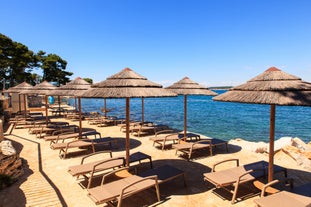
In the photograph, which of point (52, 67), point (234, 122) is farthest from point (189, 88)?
point (52, 67)

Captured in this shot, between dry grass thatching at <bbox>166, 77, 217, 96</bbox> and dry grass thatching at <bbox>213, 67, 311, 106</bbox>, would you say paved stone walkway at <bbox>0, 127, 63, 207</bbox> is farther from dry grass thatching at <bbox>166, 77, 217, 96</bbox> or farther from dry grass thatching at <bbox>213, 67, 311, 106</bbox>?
dry grass thatching at <bbox>166, 77, 217, 96</bbox>

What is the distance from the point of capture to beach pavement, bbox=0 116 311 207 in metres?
4.25

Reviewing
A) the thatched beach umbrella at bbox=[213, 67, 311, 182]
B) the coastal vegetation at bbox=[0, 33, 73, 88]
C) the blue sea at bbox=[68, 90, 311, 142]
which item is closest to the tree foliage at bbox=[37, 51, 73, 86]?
the coastal vegetation at bbox=[0, 33, 73, 88]

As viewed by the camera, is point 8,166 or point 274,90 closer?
point 274,90

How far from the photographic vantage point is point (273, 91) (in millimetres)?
4012

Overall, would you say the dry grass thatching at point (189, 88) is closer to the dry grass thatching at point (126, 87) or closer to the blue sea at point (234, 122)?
the dry grass thatching at point (126, 87)

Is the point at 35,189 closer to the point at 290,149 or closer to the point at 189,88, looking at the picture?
the point at 189,88

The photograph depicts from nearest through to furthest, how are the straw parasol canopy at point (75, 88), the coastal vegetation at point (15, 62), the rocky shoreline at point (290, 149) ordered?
the rocky shoreline at point (290, 149) < the straw parasol canopy at point (75, 88) < the coastal vegetation at point (15, 62)

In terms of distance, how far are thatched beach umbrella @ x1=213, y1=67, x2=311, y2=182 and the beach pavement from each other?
1747 millimetres

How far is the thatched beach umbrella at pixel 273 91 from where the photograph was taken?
3.79 metres

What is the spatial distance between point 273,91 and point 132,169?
4.03 meters

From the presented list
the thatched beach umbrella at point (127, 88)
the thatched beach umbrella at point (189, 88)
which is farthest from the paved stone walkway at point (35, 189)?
the thatched beach umbrella at point (189, 88)

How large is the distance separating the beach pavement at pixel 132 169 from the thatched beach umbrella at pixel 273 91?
5.73 feet

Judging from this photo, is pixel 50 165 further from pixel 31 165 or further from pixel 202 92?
pixel 202 92
